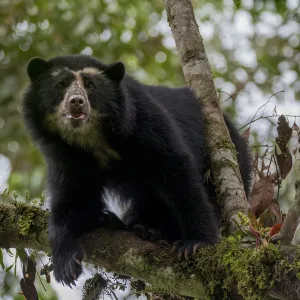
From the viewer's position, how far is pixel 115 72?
13.3 feet

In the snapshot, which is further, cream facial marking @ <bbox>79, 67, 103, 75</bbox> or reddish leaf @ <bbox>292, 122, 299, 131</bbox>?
cream facial marking @ <bbox>79, 67, 103, 75</bbox>

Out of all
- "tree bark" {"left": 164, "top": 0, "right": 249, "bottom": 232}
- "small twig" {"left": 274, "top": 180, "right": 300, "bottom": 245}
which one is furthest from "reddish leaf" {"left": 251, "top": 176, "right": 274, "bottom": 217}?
"small twig" {"left": 274, "top": 180, "right": 300, "bottom": 245}

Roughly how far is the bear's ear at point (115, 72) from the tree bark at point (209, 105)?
50 cm

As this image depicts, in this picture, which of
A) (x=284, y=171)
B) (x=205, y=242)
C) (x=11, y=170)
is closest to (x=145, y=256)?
(x=205, y=242)

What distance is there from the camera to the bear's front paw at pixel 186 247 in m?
3.08

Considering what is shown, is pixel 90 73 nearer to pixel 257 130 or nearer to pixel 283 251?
pixel 283 251

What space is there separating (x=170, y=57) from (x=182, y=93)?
3.97m

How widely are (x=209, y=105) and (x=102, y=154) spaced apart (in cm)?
83

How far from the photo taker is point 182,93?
189 inches

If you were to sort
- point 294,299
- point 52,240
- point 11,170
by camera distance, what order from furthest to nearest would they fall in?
1. point 11,170
2. point 52,240
3. point 294,299

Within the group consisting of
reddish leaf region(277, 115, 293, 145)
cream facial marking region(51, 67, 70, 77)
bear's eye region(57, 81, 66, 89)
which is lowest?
reddish leaf region(277, 115, 293, 145)

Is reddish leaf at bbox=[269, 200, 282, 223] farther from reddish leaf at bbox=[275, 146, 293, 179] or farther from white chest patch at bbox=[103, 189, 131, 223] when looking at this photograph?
white chest patch at bbox=[103, 189, 131, 223]

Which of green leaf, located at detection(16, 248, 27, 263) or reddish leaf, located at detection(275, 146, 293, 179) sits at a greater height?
reddish leaf, located at detection(275, 146, 293, 179)

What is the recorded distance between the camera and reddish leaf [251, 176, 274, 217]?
378cm
